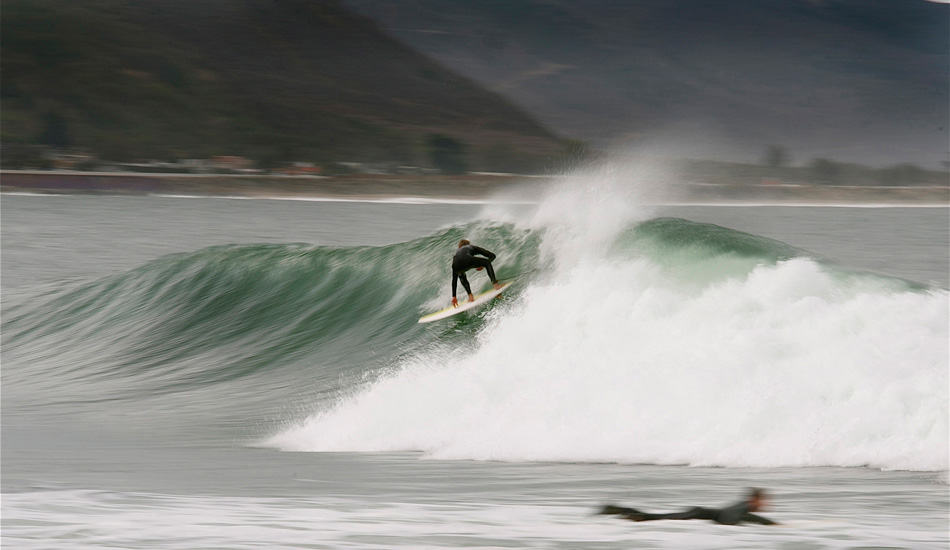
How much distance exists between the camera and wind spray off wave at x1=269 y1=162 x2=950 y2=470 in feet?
26.3

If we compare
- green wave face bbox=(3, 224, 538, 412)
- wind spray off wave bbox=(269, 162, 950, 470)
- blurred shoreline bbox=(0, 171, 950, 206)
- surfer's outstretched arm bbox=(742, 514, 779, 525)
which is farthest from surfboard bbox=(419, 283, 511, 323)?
blurred shoreline bbox=(0, 171, 950, 206)

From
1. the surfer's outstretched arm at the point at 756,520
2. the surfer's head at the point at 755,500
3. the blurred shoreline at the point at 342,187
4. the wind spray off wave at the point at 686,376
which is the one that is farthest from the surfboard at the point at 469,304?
the blurred shoreline at the point at 342,187

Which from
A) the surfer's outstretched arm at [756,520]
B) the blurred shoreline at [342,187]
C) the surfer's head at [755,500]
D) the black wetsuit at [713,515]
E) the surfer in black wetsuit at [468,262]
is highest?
the blurred shoreline at [342,187]

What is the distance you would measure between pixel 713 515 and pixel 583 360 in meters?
3.84

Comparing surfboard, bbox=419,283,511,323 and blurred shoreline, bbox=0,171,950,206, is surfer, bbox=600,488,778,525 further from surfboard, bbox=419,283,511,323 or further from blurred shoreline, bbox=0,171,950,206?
blurred shoreline, bbox=0,171,950,206

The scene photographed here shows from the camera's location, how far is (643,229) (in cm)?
1258

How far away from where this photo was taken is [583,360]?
9656mm

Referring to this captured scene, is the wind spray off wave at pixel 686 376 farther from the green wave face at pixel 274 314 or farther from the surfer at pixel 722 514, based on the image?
the surfer at pixel 722 514

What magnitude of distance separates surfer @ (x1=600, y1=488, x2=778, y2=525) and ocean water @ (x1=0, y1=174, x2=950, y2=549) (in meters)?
0.11

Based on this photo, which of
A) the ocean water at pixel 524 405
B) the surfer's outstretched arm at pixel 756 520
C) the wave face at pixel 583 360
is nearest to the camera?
the surfer's outstretched arm at pixel 756 520

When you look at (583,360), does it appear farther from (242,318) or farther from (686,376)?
(242,318)

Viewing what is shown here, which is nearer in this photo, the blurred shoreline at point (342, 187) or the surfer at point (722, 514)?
the surfer at point (722, 514)

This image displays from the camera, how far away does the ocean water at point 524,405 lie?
6023 millimetres

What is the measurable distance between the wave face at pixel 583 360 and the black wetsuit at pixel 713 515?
6.41 ft
